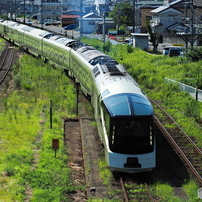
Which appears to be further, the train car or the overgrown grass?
the train car

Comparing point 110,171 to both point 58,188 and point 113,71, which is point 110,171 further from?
point 113,71

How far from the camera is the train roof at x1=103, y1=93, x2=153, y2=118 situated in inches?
499

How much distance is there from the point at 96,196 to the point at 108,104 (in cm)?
303

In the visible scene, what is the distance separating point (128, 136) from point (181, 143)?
4.37m

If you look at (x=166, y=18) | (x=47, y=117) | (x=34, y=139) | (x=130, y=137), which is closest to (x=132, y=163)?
(x=130, y=137)

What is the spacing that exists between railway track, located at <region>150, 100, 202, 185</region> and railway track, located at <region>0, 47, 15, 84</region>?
12925mm

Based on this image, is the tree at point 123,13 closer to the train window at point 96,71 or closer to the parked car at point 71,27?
the parked car at point 71,27

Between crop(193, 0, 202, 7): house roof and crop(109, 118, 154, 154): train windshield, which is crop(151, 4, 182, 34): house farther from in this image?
crop(109, 118, 154, 154): train windshield

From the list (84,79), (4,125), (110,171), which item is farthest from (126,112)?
(84,79)

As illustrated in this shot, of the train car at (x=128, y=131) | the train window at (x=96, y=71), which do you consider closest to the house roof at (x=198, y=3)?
the train window at (x=96, y=71)

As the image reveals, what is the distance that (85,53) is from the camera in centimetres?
2253

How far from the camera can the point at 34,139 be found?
16.1m

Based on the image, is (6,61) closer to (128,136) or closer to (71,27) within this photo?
(128,136)

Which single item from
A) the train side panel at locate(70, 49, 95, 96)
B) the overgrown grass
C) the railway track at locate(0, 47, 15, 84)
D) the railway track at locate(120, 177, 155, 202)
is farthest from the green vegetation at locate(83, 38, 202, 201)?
the railway track at locate(0, 47, 15, 84)
